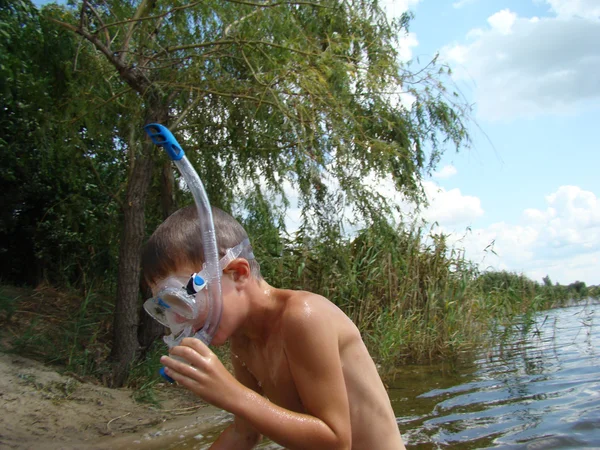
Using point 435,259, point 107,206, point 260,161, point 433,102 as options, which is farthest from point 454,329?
point 107,206

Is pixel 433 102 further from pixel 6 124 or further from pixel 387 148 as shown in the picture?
pixel 6 124

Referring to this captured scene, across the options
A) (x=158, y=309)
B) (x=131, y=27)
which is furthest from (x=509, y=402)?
(x=131, y=27)

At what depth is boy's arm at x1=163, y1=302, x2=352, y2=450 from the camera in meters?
1.74

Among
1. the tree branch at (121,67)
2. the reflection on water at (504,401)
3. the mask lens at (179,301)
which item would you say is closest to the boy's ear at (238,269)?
the mask lens at (179,301)

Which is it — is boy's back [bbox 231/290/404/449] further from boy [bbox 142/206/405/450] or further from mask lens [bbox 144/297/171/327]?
mask lens [bbox 144/297/171/327]

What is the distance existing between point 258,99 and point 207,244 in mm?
3513

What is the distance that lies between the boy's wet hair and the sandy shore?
8.11 ft

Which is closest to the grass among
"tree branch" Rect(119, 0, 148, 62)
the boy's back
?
"tree branch" Rect(119, 0, 148, 62)

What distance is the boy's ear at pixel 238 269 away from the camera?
1.98 meters

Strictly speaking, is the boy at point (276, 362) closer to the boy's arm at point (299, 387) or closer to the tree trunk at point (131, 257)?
the boy's arm at point (299, 387)

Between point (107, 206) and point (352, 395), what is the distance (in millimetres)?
5895

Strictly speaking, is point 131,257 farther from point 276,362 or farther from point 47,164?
point 276,362

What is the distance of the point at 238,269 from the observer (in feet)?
6.56

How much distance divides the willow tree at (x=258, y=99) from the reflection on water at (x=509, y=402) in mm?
1917
